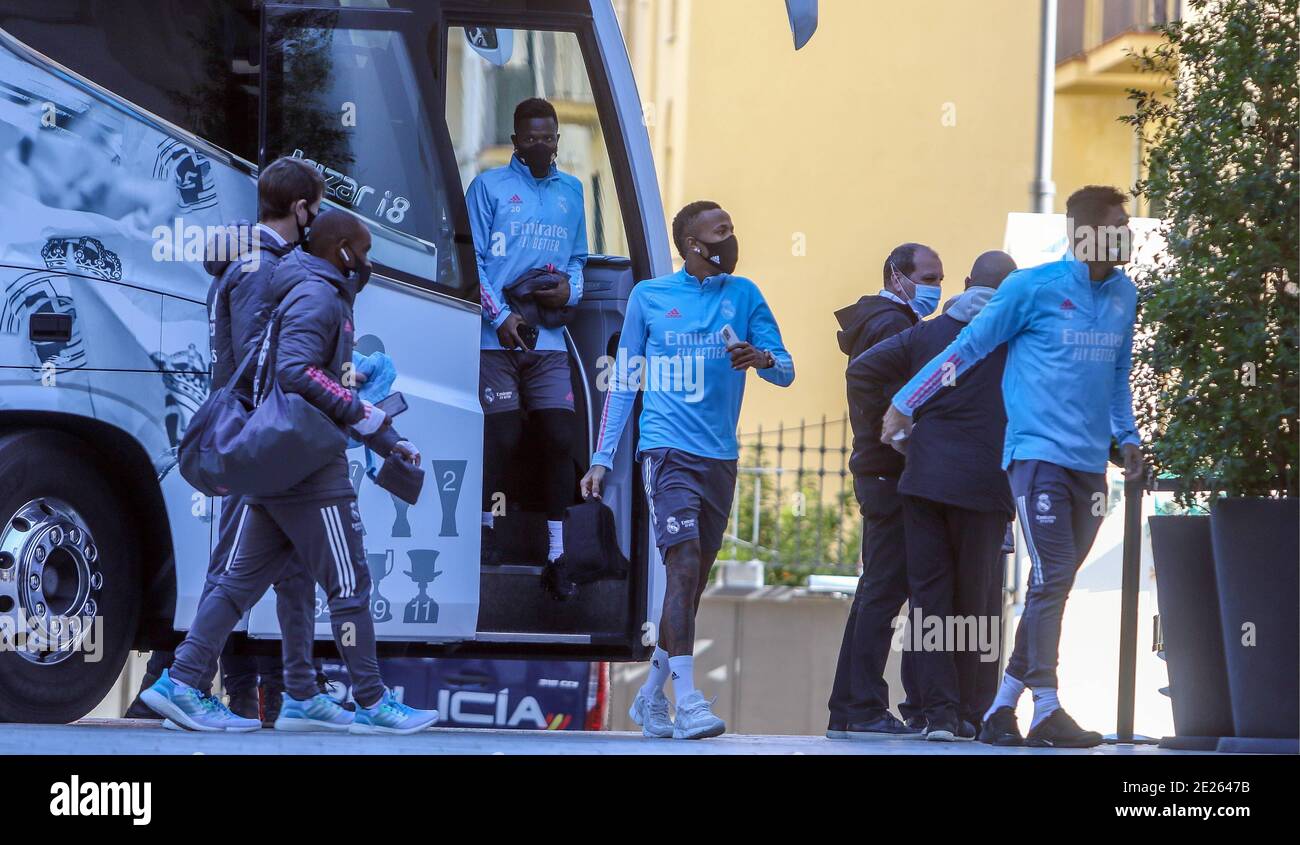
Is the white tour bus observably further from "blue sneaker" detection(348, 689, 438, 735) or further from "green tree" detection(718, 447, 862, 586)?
"green tree" detection(718, 447, 862, 586)

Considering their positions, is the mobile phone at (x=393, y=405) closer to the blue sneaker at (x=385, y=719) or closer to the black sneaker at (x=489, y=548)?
the blue sneaker at (x=385, y=719)

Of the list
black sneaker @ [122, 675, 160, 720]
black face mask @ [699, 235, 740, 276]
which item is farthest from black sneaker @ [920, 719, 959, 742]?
black sneaker @ [122, 675, 160, 720]

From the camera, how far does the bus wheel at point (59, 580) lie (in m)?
5.69

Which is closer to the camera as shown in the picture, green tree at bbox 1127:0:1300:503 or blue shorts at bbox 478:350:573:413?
green tree at bbox 1127:0:1300:503

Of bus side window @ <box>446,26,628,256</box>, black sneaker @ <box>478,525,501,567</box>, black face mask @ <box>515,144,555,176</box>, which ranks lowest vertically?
black sneaker @ <box>478,525,501,567</box>

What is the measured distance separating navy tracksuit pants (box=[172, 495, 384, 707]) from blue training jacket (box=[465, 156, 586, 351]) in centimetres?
160

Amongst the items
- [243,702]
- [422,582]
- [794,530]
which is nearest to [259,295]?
[422,582]

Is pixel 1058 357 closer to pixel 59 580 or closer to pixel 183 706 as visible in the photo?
pixel 183 706

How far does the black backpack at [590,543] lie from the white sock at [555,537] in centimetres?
35

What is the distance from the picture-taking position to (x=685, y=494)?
6.14 m

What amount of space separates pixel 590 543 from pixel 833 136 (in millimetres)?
14095

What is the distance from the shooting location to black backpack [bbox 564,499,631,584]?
6.60 metres
